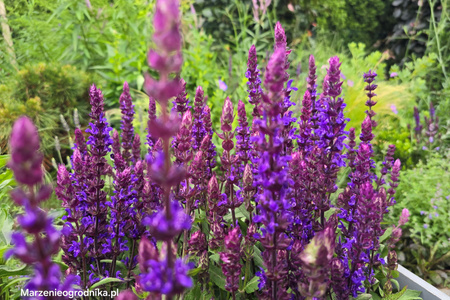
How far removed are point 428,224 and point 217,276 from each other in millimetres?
2402

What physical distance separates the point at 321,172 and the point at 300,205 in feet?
0.57

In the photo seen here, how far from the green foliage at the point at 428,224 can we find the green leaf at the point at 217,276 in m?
1.92

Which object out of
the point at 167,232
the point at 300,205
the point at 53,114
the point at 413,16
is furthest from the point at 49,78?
the point at 413,16

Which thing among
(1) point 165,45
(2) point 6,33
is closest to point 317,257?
(1) point 165,45

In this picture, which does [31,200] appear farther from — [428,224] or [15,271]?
[428,224]

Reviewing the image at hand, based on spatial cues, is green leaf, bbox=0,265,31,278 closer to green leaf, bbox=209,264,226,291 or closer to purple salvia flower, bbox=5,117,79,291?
green leaf, bbox=209,264,226,291

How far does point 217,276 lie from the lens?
5.57 ft

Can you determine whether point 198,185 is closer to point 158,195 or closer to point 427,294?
point 158,195

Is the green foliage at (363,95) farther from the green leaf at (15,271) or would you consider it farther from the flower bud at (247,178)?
the green leaf at (15,271)

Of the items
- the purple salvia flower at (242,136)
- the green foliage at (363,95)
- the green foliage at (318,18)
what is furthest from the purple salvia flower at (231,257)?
the green foliage at (318,18)

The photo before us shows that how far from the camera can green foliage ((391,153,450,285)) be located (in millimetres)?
2957

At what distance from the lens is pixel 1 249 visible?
1.70 meters

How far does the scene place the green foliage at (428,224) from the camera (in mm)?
2957

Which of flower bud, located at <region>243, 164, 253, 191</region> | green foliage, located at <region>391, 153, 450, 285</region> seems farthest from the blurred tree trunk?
green foliage, located at <region>391, 153, 450, 285</region>
